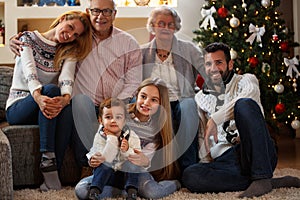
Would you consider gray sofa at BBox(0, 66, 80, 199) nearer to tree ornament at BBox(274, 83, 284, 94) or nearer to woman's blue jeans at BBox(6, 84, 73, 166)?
woman's blue jeans at BBox(6, 84, 73, 166)

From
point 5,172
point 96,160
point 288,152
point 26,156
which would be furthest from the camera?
point 288,152

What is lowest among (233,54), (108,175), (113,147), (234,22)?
(108,175)

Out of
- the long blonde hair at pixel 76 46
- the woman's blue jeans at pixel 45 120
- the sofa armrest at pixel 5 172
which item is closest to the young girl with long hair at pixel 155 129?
the woman's blue jeans at pixel 45 120

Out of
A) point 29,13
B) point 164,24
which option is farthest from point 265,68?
point 29,13

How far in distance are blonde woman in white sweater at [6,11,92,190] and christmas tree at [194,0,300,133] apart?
1.34 meters

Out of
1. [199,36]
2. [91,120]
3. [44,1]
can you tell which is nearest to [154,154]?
[91,120]

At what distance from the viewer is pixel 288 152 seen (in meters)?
3.47

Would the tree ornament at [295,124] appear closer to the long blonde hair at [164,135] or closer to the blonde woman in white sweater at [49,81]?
the long blonde hair at [164,135]

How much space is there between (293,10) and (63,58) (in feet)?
8.42

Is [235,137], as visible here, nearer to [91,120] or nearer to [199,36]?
[91,120]

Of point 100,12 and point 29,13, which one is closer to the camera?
point 100,12

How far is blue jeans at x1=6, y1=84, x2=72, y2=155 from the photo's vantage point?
216 centimetres

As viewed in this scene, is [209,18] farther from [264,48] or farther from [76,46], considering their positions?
[76,46]

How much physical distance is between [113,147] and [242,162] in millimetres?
592
